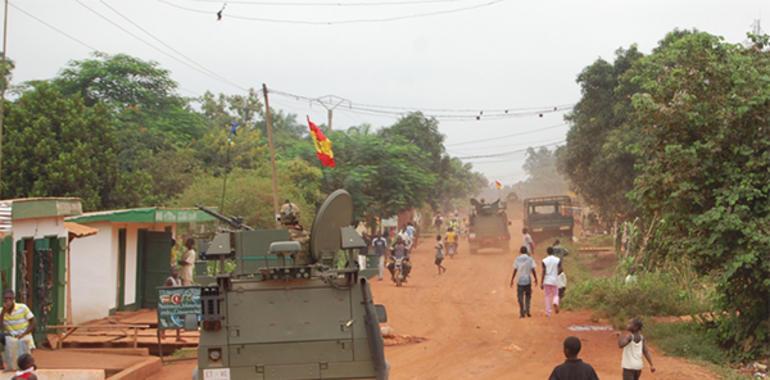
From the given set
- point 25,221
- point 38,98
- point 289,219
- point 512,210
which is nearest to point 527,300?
point 289,219

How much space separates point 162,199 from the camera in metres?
33.1

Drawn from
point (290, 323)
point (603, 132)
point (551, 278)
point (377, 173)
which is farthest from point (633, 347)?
point (377, 173)

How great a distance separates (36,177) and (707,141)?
64.6 ft

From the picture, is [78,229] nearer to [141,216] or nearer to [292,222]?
[141,216]

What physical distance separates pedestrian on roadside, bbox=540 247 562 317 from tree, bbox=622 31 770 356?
3343mm

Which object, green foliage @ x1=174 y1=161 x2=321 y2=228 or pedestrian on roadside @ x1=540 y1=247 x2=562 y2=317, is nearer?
pedestrian on roadside @ x1=540 y1=247 x2=562 y2=317

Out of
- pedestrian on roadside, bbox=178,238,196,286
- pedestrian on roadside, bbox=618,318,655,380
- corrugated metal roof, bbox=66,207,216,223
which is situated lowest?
pedestrian on roadside, bbox=618,318,655,380

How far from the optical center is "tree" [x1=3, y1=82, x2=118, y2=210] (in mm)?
26609

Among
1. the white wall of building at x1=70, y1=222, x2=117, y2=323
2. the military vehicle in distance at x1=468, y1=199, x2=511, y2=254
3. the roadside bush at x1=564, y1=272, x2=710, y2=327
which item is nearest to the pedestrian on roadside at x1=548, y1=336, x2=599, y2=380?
the roadside bush at x1=564, y1=272, x2=710, y2=327

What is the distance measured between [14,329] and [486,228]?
103 feet

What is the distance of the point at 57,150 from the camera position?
2731 cm

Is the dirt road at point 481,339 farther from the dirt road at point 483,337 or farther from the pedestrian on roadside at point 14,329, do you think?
the pedestrian on roadside at point 14,329

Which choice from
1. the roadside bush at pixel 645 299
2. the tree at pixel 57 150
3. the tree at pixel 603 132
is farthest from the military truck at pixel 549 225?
the roadside bush at pixel 645 299

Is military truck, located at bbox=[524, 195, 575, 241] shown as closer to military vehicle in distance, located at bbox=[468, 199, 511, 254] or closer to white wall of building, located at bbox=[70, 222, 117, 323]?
military vehicle in distance, located at bbox=[468, 199, 511, 254]
